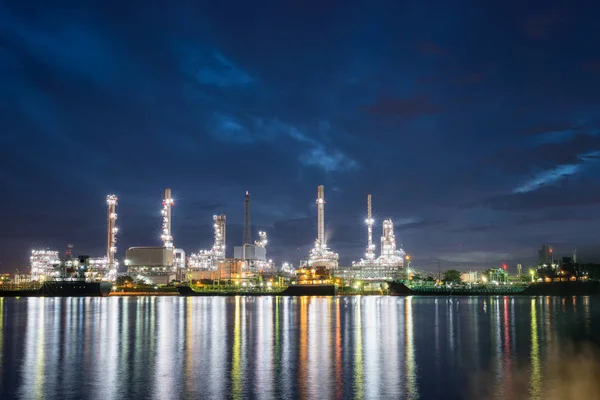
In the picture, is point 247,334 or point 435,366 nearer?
point 435,366

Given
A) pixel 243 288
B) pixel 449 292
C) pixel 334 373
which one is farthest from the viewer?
pixel 243 288

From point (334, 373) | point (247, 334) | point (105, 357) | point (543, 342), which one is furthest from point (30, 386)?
point (543, 342)

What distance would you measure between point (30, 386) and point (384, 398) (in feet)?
42.5

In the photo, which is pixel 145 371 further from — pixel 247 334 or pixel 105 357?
pixel 247 334

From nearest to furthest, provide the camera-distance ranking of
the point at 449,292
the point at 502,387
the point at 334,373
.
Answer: the point at 502,387 < the point at 334,373 < the point at 449,292

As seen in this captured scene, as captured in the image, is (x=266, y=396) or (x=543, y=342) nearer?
(x=266, y=396)

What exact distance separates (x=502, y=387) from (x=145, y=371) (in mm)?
14192

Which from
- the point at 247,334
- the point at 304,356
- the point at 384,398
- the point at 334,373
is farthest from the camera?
the point at 247,334

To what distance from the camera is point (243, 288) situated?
622 ft

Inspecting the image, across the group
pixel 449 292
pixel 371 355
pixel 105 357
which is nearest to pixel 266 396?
pixel 371 355

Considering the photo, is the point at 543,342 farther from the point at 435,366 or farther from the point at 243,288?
the point at 243,288

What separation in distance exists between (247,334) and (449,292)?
135878 millimetres

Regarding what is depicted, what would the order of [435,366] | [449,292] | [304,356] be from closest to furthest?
1. [435,366]
2. [304,356]
3. [449,292]

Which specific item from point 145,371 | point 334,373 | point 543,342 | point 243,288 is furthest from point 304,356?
point 243,288
